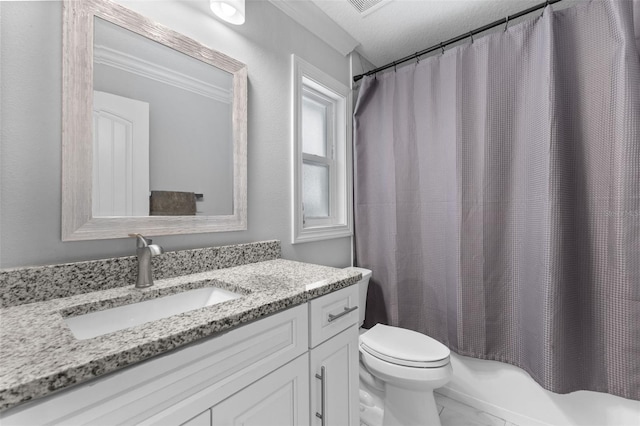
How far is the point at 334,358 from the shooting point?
3.22 feet

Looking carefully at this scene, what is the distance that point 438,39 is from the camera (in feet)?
6.23

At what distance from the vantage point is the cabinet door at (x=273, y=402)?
2.23 ft

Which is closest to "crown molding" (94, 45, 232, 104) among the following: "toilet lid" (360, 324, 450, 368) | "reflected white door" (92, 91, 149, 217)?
"reflected white door" (92, 91, 149, 217)

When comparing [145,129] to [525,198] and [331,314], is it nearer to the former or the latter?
[331,314]

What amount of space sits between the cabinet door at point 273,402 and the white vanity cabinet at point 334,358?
1.8 inches

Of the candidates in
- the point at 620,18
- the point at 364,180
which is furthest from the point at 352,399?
the point at 620,18

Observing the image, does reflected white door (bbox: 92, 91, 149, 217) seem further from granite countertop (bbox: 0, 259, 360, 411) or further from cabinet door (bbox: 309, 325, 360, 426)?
cabinet door (bbox: 309, 325, 360, 426)

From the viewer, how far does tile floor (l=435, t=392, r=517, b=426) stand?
4.99 feet

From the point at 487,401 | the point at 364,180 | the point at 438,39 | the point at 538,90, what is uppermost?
the point at 438,39

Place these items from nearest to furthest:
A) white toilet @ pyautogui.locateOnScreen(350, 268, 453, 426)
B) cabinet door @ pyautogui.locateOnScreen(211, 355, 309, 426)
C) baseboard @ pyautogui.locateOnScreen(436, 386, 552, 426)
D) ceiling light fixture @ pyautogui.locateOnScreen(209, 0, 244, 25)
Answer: cabinet door @ pyautogui.locateOnScreen(211, 355, 309, 426) < ceiling light fixture @ pyautogui.locateOnScreen(209, 0, 244, 25) < white toilet @ pyautogui.locateOnScreen(350, 268, 453, 426) < baseboard @ pyautogui.locateOnScreen(436, 386, 552, 426)

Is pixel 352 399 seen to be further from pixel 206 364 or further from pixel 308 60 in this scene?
pixel 308 60

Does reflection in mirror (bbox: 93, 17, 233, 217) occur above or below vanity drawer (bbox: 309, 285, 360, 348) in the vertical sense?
above

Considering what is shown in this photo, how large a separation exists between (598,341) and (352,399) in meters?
1.16

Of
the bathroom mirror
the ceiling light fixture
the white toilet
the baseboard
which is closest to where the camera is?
the bathroom mirror
